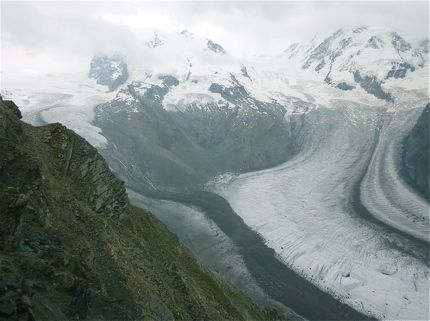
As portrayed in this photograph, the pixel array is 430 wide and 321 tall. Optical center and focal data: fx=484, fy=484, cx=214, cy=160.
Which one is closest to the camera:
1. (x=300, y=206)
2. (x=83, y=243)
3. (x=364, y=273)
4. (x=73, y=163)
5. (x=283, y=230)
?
(x=83, y=243)

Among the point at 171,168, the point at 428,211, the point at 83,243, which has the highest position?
the point at 83,243

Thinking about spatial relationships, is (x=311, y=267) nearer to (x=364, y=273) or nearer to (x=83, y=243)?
(x=364, y=273)

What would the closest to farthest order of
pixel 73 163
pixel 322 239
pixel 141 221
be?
pixel 73 163 < pixel 141 221 < pixel 322 239

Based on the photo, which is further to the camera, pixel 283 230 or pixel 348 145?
pixel 348 145

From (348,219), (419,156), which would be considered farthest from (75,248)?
(419,156)

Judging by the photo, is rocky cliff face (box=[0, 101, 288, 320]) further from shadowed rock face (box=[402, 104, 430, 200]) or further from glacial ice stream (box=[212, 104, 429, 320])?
shadowed rock face (box=[402, 104, 430, 200])

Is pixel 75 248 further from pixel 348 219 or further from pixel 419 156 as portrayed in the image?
pixel 419 156

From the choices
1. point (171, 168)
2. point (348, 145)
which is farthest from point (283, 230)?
point (348, 145)
